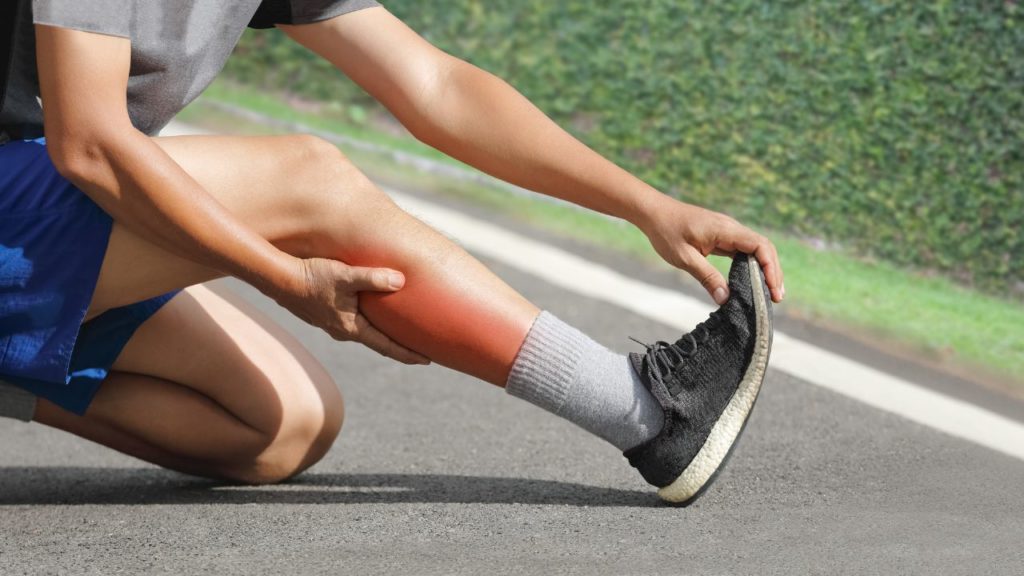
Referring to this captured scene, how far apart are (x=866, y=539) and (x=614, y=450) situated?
0.89 m

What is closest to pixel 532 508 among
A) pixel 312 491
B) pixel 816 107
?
pixel 312 491

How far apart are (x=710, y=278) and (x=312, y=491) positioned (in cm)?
90

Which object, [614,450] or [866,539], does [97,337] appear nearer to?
[614,450]

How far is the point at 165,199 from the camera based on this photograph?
2.01 m

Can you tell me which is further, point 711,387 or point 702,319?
point 702,319

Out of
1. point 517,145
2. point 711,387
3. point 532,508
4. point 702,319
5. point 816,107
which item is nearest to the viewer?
point 711,387

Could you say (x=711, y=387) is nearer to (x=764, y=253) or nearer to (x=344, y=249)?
(x=764, y=253)

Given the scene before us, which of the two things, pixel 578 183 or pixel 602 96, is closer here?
pixel 578 183

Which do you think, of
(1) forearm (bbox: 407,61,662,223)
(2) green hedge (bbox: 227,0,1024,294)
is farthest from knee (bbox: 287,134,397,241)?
(2) green hedge (bbox: 227,0,1024,294)

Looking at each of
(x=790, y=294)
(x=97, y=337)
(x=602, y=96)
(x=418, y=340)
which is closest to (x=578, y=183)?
(x=418, y=340)

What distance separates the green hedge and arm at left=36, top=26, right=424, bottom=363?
144 inches

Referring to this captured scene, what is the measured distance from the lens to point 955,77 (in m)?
5.10

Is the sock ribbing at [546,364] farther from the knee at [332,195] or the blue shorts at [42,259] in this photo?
the blue shorts at [42,259]

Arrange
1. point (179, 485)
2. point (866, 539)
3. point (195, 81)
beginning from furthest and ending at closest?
point (179, 485) < point (195, 81) < point (866, 539)
